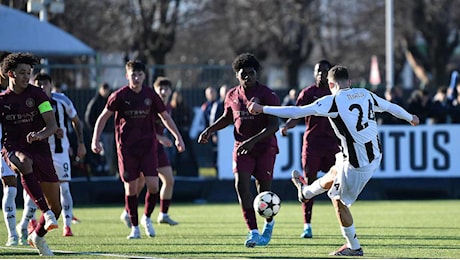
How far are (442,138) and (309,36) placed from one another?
79.4 ft

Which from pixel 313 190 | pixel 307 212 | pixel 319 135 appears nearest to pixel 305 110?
pixel 313 190

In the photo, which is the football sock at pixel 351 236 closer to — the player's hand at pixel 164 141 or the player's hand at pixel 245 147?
the player's hand at pixel 245 147

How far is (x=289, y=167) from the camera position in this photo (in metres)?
22.8

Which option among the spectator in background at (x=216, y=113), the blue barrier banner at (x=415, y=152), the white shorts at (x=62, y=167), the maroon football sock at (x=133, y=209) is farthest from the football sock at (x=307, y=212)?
the blue barrier banner at (x=415, y=152)

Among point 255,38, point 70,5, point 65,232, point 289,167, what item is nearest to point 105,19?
point 70,5

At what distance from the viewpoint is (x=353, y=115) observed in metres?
Answer: 12.2

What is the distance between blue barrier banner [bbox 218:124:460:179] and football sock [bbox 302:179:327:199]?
392 inches

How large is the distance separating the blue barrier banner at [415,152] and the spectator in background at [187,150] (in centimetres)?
86

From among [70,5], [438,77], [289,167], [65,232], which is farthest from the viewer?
[438,77]

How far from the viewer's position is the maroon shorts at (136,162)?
15078 mm

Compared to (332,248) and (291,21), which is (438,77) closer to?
(291,21)

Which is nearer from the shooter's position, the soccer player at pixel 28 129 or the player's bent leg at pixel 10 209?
the soccer player at pixel 28 129

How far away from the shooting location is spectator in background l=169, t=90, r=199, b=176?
23625 millimetres

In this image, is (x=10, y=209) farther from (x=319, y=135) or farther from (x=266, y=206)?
(x=319, y=135)
